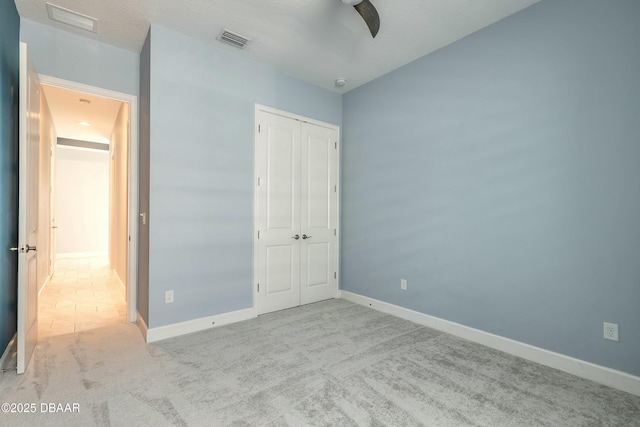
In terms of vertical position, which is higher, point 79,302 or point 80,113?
point 80,113

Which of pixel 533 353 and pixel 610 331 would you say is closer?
pixel 610 331

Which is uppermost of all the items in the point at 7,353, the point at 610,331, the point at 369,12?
the point at 369,12

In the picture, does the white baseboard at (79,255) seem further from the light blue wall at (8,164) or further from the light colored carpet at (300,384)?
the light blue wall at (8,164)

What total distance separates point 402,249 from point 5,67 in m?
3.75

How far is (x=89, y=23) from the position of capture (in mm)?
2666

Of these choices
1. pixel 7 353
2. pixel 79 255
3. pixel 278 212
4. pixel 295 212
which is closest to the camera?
pixel 7 353

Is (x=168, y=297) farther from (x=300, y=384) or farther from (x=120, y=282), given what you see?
(x=120, y=282)

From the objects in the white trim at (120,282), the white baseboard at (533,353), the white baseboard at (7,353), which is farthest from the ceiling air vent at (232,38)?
the white trim at (120,282)

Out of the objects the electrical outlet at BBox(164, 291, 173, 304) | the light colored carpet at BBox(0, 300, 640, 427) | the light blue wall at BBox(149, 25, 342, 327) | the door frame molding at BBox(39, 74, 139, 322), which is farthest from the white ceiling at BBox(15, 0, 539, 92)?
the light colored carpet at BBox(0, 300, 640, 427)

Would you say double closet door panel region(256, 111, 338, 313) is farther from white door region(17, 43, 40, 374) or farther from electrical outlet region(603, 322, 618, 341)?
electrical outlet region(603, 322, 618, 341)

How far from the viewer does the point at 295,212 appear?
12.4ft

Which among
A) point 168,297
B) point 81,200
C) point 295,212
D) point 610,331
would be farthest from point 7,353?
point 81,200

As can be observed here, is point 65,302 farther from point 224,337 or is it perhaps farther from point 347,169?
point 347,169

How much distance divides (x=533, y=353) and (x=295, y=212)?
106 inches
